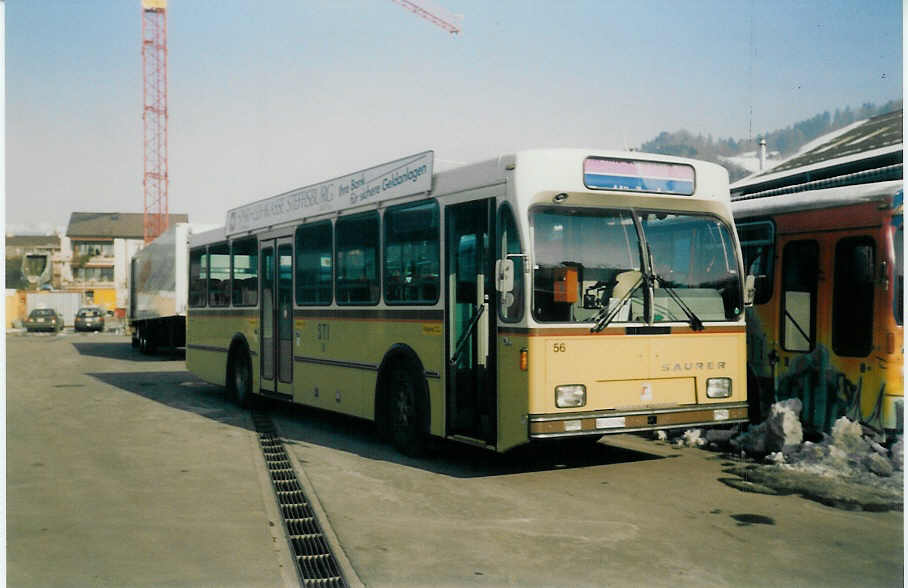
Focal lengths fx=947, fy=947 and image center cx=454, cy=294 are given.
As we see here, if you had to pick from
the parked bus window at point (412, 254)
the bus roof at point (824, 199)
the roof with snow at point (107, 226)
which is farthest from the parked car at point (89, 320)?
the bus roof at point (824, 199)

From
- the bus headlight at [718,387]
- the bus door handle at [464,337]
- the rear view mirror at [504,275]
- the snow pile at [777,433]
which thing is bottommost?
the snow pile at [777,433]

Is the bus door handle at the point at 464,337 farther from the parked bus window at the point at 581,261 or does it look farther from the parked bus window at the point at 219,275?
the parked bus window at the point at 219,275

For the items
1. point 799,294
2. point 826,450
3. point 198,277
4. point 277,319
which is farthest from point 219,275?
point 826,450

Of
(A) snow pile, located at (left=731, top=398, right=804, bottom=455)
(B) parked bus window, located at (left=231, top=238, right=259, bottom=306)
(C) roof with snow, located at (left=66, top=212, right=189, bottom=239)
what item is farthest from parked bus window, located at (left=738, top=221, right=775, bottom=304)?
(C) roof with snow, located at (left=66, top=212, right=189, bottom=239)

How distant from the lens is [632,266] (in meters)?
8.32

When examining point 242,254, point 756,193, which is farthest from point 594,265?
point 242,254

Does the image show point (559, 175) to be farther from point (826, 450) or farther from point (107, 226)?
point (107, 226)

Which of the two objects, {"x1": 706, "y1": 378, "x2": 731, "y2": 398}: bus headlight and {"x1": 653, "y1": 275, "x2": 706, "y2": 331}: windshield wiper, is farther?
{"x1": 706, "y1": 378, "x2": 731, "y2": 398}: bus headlight

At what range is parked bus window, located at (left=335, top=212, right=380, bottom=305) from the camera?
10477 mm

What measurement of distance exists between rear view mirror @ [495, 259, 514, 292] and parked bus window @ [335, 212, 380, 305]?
2687 millimetres

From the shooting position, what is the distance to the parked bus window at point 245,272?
45.8 feet

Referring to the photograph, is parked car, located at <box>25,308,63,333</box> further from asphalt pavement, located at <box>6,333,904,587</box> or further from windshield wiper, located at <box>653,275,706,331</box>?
windshield wiper, located at <box>653,275,706,331</box>

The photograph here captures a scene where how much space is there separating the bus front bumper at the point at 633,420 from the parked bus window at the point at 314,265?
4.44 meters

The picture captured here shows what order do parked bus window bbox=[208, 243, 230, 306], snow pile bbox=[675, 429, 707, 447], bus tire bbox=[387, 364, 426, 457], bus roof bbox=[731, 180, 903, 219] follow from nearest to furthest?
bus roof bbox=[731, 180, 903, 219], bus tire bbox=[387, 364, 426, 457], snow pile bbox=[675, 429, 707, 447], parked bus window bbox=[208, 243, 230, 306]
